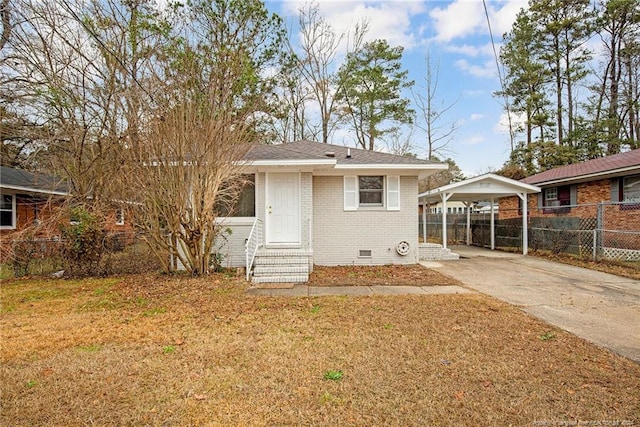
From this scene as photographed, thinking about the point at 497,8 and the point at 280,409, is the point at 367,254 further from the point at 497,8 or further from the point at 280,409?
the point at 280,409

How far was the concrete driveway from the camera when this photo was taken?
4.59 metres

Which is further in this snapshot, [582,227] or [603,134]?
[603,134]

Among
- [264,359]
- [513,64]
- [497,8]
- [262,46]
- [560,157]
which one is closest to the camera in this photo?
[264,359]

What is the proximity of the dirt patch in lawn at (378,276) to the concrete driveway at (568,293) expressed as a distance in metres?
0.65

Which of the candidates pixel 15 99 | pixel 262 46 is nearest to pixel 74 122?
pixel 15 99

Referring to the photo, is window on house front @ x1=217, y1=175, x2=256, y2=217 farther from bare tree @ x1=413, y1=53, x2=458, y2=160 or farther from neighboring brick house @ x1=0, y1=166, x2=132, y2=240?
bare tree @ x1=413, y1=53, x2=458, y2=160

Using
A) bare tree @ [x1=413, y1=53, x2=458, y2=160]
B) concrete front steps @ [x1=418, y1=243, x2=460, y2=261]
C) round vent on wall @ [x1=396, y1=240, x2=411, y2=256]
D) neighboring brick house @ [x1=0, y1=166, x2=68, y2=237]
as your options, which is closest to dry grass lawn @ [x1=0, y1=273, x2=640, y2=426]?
round vent on wall @ [x1=396, y1=240, x2=411, y2=256]

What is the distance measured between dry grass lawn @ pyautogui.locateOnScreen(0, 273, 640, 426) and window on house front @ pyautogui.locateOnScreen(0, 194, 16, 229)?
10749 mm

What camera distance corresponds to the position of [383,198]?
1044 cm

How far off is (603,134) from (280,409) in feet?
96.1

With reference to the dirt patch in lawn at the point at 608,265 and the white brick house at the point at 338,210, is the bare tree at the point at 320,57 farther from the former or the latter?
the dirt patch in lawn at the point at 608,265

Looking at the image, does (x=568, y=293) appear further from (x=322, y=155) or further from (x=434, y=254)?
(x=322, y=155)

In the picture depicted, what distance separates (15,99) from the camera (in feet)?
35.0

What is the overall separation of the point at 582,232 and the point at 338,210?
25.4 ft
